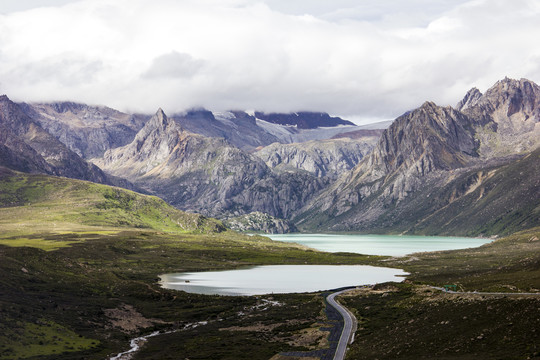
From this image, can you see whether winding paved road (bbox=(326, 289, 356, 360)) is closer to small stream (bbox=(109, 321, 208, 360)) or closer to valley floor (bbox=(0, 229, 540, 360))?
valley floor (bbox=(0, 229, 540, 360))

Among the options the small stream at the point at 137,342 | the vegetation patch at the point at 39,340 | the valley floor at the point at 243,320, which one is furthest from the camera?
the small stream at the point at 137,342

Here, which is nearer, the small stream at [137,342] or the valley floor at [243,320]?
the valley floor at [243,320]

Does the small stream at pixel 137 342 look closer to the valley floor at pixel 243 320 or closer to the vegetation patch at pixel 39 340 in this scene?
the valley floor at pixel 243 320

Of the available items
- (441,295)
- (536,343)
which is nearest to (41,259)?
(441,295)

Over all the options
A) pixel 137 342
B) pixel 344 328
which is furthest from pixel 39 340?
pixel 344 328

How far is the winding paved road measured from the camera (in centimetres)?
9303

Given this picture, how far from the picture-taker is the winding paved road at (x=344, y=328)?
9303 centimetres

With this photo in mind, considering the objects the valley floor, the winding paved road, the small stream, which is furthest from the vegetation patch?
the winding paved road

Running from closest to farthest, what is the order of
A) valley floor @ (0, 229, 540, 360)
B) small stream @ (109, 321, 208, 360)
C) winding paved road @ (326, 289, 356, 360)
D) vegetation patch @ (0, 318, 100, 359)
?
1. valley floor @ (0, 229, 540, 360)
2. winding paved road @ (326, 289, 356, 360)
3. vegetation patch @ (0, 318, 100, 359)
4. small stream @ (109, 321, 208, 360)

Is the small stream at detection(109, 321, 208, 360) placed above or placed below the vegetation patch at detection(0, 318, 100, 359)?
below

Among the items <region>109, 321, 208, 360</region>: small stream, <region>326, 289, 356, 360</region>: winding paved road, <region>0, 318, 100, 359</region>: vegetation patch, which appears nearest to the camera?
<region>326, 289, 356, 360</region>: winding paved road

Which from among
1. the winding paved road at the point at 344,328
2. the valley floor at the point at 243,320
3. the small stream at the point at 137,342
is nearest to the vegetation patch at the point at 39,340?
the valley floor at the point at 243,320

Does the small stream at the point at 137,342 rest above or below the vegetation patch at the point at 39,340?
below

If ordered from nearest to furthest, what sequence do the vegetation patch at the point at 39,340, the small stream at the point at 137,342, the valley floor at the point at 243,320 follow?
the valley floor at the point at 243,320
the vegetation patch at the point at 39,340
the small stream at the point at 137,342
